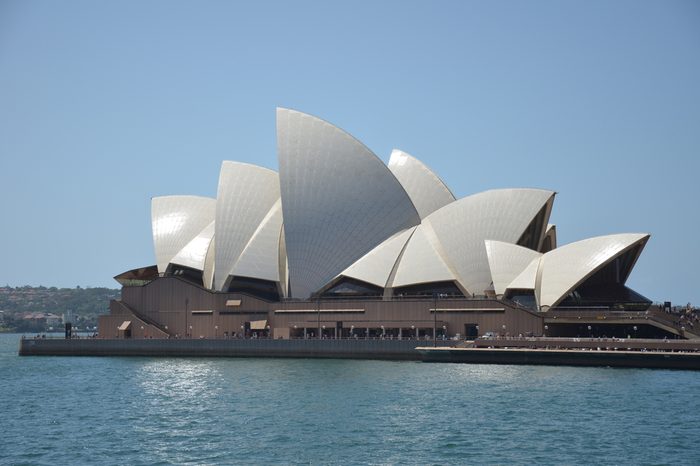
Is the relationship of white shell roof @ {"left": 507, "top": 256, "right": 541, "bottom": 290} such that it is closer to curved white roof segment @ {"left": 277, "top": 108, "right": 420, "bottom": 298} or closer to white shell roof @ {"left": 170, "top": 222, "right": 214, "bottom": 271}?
curved white roof segment @ {"left": 277, "top": 108, "right": 420, "bottom": 298}

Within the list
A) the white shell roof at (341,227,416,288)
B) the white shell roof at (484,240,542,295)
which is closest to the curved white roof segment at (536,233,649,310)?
the white shell roof at (484,240,542,295)

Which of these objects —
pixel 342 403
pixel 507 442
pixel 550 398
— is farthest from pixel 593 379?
pixel 507 442

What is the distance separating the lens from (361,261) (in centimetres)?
7175

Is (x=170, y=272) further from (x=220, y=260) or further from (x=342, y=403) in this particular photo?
(x=342, y=403)

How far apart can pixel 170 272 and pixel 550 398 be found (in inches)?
1858

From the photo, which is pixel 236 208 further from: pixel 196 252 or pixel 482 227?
pixel 482 227

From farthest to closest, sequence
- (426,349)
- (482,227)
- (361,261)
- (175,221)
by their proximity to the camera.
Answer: (175,221)
(361,261)
(482,227)
(426,349)

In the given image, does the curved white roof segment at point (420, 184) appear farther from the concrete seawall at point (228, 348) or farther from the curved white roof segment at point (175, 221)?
the curved white roof segment at point (175, 221)

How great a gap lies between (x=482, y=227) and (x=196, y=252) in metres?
25.2

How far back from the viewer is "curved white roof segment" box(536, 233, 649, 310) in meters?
61.6

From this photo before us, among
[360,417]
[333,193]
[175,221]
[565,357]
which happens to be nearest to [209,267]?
[175,221]

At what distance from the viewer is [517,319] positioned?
6450cm

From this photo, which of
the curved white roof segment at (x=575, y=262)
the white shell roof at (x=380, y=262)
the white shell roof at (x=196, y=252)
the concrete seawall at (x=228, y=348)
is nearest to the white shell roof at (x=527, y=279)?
the curved white roof segment at (x=575, y=262)

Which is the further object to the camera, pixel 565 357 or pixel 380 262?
pixel 380 262
